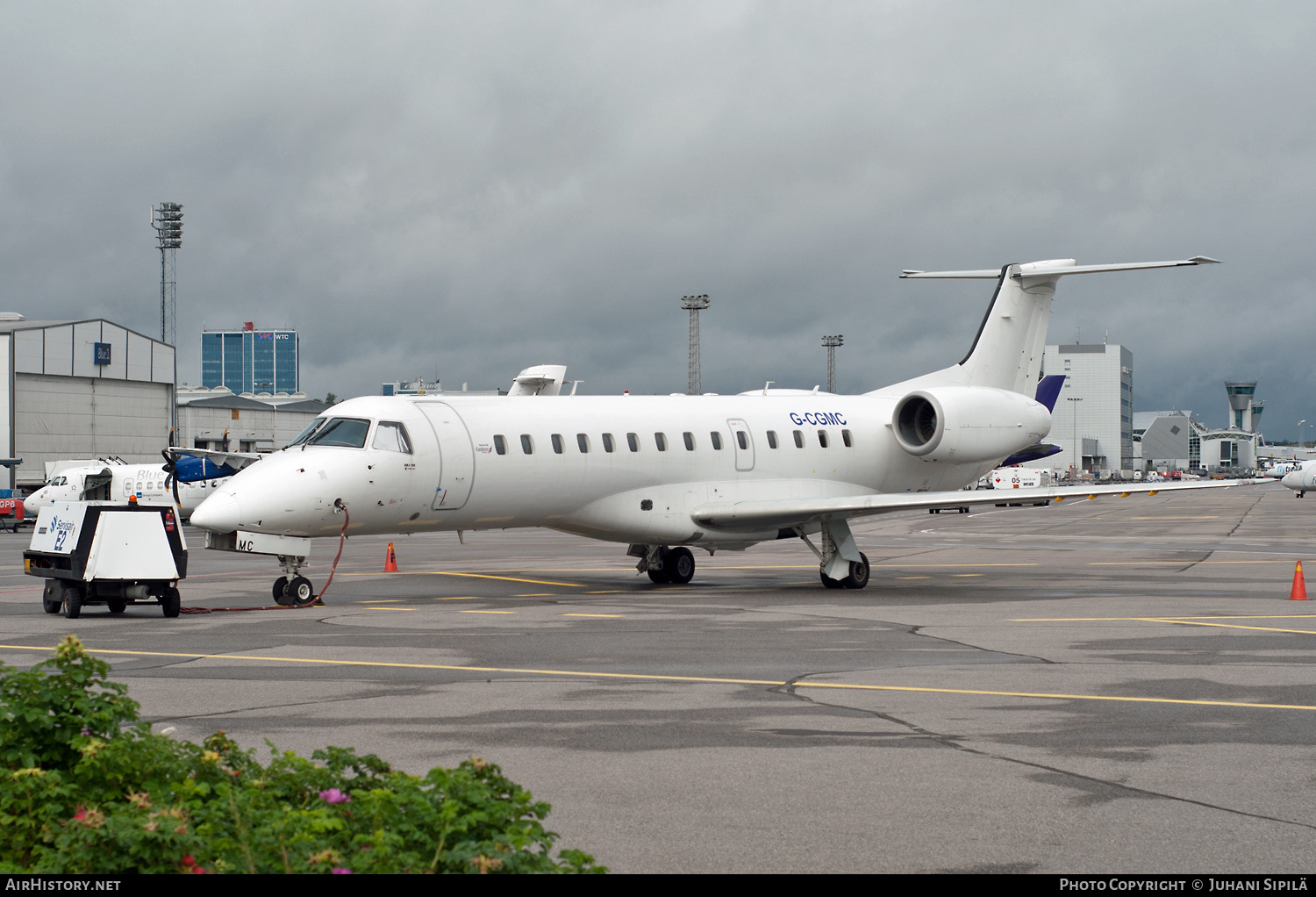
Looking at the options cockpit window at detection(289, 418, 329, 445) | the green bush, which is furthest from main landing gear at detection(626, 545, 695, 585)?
the green bush

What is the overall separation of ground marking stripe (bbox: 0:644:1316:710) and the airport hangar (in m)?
59.1

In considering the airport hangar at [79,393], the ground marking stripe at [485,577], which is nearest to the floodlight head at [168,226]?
the airport hangar at [79,393]

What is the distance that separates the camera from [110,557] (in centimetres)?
1798

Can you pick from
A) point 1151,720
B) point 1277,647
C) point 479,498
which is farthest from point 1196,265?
point 1151,720

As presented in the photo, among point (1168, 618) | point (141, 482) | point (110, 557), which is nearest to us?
point (1168, 618)

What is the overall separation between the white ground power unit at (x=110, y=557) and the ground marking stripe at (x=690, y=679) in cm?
341

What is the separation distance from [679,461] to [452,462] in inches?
177

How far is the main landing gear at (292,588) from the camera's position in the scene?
1941 cm

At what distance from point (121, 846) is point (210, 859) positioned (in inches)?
11.6

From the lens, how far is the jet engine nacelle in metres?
24.9

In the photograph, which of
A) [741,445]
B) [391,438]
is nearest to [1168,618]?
[741,445]

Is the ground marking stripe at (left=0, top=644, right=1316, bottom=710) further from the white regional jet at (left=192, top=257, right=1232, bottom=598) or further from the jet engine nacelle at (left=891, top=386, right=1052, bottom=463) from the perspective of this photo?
the jet engine nacelle at (left=891, top=386, right=1052, bottom=463)

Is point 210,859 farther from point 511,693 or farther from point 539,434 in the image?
point 539,434

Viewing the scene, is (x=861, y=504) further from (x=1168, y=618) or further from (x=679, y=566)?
(x=1168, y=618)
